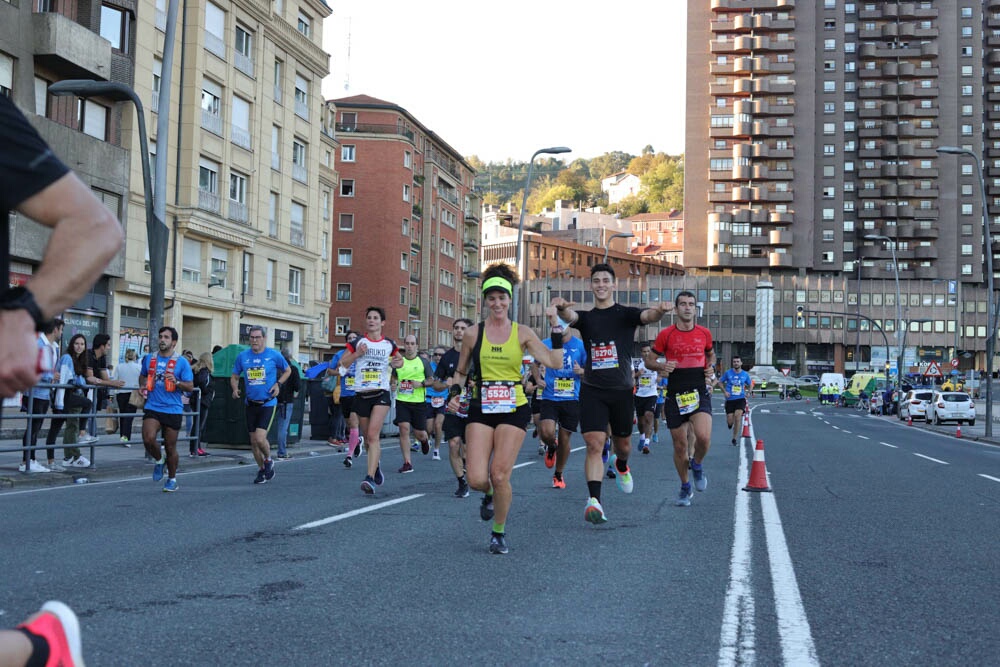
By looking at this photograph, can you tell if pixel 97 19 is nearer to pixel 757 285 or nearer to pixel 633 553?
pixel 633 553

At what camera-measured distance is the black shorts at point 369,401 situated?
39.3 feet

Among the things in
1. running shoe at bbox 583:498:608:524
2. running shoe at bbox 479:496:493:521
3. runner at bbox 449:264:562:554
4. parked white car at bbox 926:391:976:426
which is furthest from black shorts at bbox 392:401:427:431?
parked white car at bbox 926:391:976:426

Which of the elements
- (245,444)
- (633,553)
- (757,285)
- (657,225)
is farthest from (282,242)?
(657,225)

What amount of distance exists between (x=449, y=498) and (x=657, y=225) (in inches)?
5755

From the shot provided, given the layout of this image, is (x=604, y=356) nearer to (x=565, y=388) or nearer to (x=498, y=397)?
(x=498, y=397)

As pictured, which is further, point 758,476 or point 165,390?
point 758,476

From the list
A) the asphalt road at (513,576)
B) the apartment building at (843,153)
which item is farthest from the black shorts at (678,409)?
the apartment building at (843,153)

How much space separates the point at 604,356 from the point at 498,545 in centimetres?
231

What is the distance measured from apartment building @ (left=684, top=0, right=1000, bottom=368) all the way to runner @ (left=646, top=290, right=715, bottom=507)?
98.1m

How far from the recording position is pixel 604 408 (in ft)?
29.6

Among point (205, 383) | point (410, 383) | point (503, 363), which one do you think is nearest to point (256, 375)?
point (410, 383)

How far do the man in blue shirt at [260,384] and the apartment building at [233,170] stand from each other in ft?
67.7

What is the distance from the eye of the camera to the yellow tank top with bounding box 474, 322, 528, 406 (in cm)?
746

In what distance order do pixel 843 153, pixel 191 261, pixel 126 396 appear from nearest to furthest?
pixel 126 396 < pixel 191 261 < pixel 843 153
